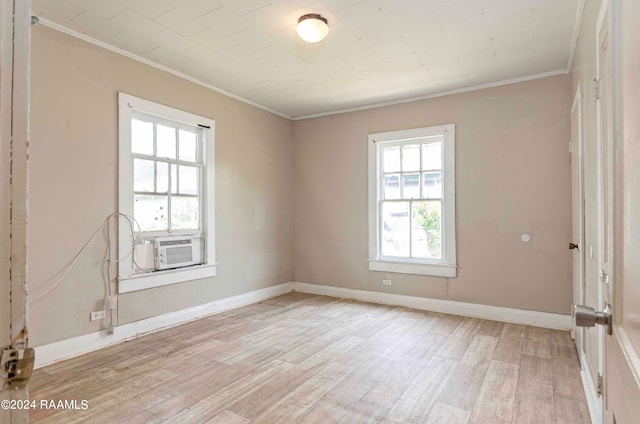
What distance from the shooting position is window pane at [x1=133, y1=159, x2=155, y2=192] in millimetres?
3629

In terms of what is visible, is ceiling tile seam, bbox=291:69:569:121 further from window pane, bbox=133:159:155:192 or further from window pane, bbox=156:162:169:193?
window pane, bbox=133:159:155:192

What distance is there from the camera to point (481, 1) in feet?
8.70

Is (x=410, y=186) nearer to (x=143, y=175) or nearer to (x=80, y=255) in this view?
(x=143, y=175)

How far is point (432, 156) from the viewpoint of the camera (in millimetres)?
4719

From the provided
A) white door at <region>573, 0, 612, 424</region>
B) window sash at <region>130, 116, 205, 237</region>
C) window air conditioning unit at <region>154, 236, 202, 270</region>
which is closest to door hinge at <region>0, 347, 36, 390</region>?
white door at <region>573, 0, 612, 424</region>

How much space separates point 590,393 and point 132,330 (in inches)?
151

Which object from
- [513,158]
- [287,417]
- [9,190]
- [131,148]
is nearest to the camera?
[9,190]

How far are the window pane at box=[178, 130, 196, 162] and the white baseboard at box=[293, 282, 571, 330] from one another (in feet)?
8.79

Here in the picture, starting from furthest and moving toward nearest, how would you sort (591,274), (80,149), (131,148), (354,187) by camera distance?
(354,187), (131,148), (80,149), (591,274)

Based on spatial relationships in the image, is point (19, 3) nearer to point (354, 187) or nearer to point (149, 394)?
point (149, 394)

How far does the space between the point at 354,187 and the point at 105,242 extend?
128 inches

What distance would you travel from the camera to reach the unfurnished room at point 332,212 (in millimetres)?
2326

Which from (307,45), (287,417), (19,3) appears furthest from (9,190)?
(307,45)

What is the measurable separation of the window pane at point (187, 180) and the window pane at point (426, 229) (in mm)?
2860
